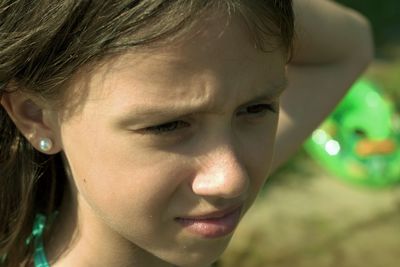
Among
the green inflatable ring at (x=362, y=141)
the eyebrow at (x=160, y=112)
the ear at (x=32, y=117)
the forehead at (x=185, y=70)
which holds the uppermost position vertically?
the forehead at (x=185, y=70)

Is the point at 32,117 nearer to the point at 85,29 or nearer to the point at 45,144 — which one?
the point at 45,144

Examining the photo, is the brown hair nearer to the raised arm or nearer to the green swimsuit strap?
the green swimsuit strap

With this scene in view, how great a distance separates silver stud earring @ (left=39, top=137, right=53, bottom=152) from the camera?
1511mm

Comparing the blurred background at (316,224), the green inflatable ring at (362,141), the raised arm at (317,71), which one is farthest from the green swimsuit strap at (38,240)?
the green inflatable ring at (362,141)

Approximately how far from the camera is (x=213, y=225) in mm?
1436

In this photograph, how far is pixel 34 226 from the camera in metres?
1.76

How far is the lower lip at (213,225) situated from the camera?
1.42m

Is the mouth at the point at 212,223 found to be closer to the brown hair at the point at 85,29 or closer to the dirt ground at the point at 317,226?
the brown hair at the point at 85,29

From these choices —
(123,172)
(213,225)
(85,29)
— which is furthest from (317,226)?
(85,29)

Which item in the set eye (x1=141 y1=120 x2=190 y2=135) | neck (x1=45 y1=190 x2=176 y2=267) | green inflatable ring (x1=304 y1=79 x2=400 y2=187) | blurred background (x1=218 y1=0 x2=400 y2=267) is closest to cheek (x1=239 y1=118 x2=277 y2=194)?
eye (x1=141 y1=120 x2=190 y2=135)

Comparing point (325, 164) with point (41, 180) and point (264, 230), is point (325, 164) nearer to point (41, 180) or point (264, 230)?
point (264, 230)

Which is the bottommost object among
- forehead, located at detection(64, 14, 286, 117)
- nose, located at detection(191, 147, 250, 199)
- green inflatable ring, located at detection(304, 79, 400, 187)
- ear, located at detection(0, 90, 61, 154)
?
green inflatable ring, located at detection(304, 79, 400, 187)

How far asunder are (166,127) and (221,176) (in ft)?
0.41

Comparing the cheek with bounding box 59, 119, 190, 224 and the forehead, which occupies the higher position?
the forehead
